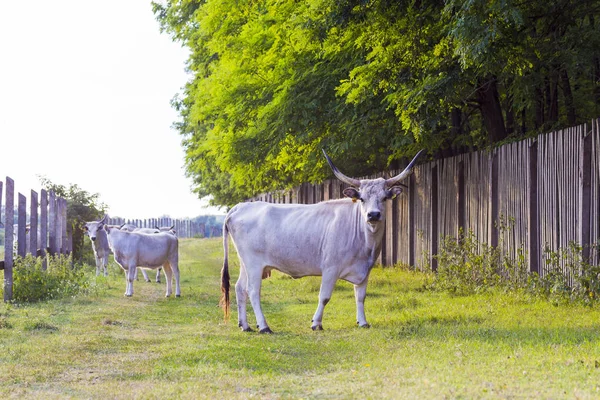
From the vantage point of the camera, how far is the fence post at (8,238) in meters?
15.9

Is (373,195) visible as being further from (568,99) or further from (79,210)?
(79,210)

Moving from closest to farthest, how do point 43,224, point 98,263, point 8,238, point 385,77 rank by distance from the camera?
point 385,77 → point 8,238 → point 43,224 → point 98,263

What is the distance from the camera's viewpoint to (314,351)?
9.62 m

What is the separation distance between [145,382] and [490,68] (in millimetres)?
8092

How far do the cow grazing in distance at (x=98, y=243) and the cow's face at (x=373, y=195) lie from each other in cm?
1395

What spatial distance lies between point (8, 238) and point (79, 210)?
15.6 meters

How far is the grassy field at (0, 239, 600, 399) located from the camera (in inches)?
280

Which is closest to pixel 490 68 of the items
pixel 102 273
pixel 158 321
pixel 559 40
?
pixel 559 40

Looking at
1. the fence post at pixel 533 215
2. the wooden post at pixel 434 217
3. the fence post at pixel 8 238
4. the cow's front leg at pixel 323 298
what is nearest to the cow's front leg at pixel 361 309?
the cow's front leg at pixel 323 298

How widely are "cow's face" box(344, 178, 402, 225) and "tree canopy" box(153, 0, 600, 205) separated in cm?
247

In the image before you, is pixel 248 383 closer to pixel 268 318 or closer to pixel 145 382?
pixel 145 382

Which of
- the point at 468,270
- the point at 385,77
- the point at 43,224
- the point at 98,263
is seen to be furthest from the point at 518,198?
the point at 98,263

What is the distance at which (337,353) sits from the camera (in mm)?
9328

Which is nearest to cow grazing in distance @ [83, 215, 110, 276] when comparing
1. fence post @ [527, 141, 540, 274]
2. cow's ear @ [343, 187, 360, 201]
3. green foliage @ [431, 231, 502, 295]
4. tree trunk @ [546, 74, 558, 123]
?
green foliage @ [431, 231, 502, 295]
